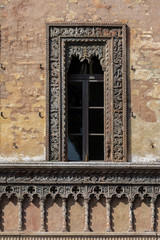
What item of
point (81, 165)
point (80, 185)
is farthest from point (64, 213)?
point (81, 165)

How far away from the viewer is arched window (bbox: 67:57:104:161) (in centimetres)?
1196

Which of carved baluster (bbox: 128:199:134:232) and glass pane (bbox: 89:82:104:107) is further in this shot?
glass pane (bbox: 89:82:104:107)

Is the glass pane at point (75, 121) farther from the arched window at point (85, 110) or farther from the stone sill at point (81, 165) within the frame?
the stone sill at point (81, 165)

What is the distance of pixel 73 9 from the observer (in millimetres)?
11945

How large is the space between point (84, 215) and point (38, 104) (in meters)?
1.84

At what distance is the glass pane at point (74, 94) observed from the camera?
39.5ft

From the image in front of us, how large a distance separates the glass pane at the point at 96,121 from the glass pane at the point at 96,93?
0.42 feet

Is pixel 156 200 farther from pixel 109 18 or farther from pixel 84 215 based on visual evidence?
pixel 109 18

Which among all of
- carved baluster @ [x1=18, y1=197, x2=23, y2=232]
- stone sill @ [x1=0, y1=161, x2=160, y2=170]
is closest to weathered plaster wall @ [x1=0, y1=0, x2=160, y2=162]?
stone sill @ [x1=0, y1=161, x2=160, y2=170]

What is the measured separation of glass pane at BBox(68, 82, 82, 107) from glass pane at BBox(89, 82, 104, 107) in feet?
0.57

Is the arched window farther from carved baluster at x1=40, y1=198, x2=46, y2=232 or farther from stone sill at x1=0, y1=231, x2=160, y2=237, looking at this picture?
stone sill at x1=0, y1=231, x2=160, y2=237

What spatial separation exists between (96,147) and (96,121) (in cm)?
41

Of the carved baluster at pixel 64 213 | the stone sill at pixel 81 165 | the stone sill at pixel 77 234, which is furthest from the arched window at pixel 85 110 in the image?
the stone sill at pixel 77 234

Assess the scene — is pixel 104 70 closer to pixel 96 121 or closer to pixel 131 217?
pixel 96 121
